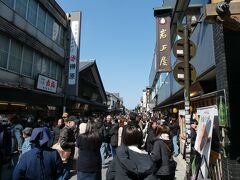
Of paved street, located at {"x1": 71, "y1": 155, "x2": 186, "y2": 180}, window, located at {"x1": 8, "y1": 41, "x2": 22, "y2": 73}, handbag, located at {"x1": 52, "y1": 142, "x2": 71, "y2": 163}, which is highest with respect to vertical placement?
window, located at {"x1": 8, "y1": 41, "x2": 22, "y2": 73}

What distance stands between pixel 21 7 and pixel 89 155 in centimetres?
1367

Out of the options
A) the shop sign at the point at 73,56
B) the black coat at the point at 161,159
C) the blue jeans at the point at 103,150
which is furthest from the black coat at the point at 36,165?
the shop sign at the point at 73,56

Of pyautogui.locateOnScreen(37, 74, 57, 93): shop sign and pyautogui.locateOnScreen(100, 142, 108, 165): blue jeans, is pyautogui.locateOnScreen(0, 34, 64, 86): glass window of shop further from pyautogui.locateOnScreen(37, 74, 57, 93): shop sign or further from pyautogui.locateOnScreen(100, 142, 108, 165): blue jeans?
pyautogui.locateOnScreen(100, 142, 108, 165): blue jeans

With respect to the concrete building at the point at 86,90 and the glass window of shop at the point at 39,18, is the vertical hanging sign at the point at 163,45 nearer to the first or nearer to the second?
the glass window of shop at the point at 39,18

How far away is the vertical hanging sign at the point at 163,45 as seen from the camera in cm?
1602

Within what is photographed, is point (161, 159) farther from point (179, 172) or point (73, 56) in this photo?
point (73, 56)

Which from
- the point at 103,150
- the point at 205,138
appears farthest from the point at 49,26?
the point at 205,138

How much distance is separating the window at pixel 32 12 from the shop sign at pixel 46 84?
363 cm

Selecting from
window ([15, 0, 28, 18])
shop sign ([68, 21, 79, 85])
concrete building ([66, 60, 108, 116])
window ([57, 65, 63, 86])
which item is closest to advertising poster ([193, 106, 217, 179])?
window ([15, 0, 28, 18])

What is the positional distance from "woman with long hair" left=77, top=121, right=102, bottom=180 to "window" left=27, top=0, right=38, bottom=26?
1415 centimetres

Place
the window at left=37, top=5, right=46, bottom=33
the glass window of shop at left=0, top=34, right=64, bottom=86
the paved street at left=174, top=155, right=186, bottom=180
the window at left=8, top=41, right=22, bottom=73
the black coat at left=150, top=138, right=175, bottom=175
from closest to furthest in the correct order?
the black coat at left=150, top=138, right=175, bottom=175
the paved street at left=174, top=155, right=186, bottom=180
the glass window of shop at left=0, top=34, right=64, bottom=86
the window at left=8, top=41, right=22, bottom=73
the window at left=37, top=5, right=46, bottom=33

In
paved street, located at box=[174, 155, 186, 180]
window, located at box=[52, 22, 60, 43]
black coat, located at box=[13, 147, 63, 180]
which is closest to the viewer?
black coat, located at box=[13, 147, 63, 180]

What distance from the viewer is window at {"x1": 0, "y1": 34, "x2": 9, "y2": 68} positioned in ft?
47.2

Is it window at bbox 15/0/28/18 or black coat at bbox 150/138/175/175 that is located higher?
window at bbox 15/0/28/18
